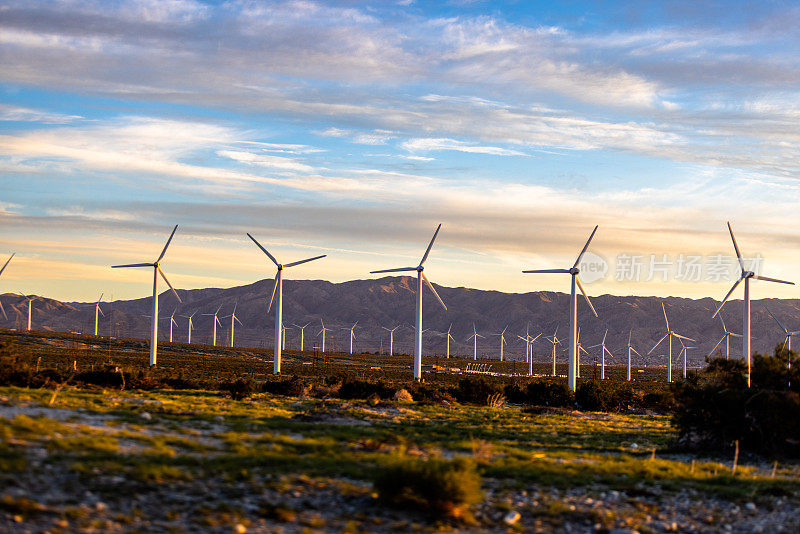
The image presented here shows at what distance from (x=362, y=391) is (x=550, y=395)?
1514 cm

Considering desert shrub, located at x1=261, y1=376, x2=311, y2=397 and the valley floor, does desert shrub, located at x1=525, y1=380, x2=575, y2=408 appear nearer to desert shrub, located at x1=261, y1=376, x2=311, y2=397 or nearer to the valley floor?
desert shrub, located at x1=261, y1=376, x2=311, y2=397

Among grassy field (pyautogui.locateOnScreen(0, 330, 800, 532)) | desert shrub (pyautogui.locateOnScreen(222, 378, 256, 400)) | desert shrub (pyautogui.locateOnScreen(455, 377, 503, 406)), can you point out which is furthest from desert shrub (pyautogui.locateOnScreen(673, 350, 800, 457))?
desert shrub (pyautogui.locateOnScreen(222, 378, 256, 400))

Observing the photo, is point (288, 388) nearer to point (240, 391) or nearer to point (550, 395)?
point (240, 391)

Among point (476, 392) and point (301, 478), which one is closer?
point (301, 478)

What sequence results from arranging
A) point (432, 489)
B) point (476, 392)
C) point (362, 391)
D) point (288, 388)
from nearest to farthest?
point (432, 489) < point (288, 388) < point (362, 391) < point (476, 392)

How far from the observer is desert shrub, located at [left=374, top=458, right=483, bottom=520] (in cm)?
1537

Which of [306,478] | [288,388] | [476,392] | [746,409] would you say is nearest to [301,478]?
[306,478]

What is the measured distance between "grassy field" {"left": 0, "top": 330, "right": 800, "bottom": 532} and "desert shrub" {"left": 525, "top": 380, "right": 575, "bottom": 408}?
24.7 m

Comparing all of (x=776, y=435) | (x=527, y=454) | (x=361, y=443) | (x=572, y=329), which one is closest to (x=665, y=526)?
(x=527, y=454)

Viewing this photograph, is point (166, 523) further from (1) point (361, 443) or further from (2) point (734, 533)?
(2) point (734, 533)

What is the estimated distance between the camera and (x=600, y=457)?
80.8 feet

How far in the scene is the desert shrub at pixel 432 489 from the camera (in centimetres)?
1537

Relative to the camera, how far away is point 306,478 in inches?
679

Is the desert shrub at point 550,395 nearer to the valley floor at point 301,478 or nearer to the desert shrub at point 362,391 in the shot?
the desert shrub at point 362,391
